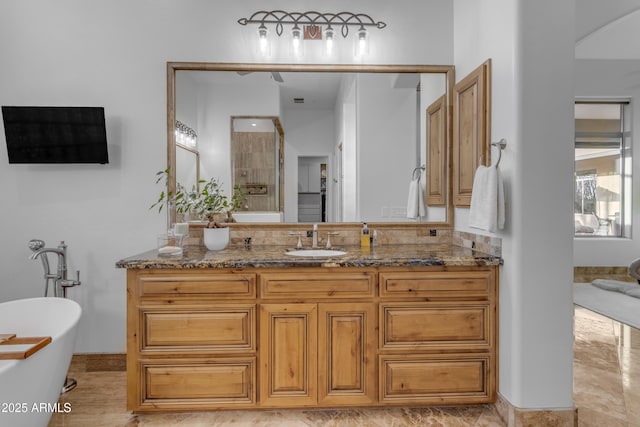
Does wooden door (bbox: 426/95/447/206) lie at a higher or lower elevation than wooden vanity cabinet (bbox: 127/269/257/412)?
higher

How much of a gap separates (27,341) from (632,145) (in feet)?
23.3

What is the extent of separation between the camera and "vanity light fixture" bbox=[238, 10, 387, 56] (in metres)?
2.59

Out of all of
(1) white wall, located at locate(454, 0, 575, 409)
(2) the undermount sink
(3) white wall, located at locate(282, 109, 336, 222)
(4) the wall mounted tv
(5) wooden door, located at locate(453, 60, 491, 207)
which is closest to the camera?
(1) white wall, located at locate(454, 0, 575, 409)

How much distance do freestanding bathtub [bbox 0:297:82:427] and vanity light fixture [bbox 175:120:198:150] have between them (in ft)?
4.10

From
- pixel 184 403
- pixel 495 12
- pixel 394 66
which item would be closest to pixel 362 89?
pixel 394 66

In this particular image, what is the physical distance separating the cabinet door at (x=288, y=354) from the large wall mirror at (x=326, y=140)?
839 mm

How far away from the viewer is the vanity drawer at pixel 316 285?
199 cm

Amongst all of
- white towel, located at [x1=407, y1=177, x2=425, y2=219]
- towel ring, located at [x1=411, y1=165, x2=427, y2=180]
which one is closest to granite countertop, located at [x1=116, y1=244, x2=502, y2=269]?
white towel, located at [x1=407, y1=177, x2=425, y2=219]

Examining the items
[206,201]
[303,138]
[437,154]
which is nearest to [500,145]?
[437,154]

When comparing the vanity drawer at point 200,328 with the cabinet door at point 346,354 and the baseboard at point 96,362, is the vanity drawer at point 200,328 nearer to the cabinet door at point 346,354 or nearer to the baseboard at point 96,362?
the cabinet door at point 346,354

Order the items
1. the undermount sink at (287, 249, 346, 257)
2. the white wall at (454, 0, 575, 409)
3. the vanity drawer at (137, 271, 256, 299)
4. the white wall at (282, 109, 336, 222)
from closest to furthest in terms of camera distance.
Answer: the white wall at (454, 0, 575, 409) → the vanity drawer at (137, 271, 256, 299) → the undermount sink at (287, 249, 346, 257) → the white wall at (282, 109, 336, 222)

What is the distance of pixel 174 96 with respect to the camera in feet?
8.52

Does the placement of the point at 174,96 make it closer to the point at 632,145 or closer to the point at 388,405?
the point at 388,405

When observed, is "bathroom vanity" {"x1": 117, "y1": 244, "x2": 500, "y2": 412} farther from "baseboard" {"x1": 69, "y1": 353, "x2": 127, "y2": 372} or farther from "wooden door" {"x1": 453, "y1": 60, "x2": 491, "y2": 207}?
"baseboard" {"x1": 69, "y1": 353, "x2": 127, "y2": 372}
